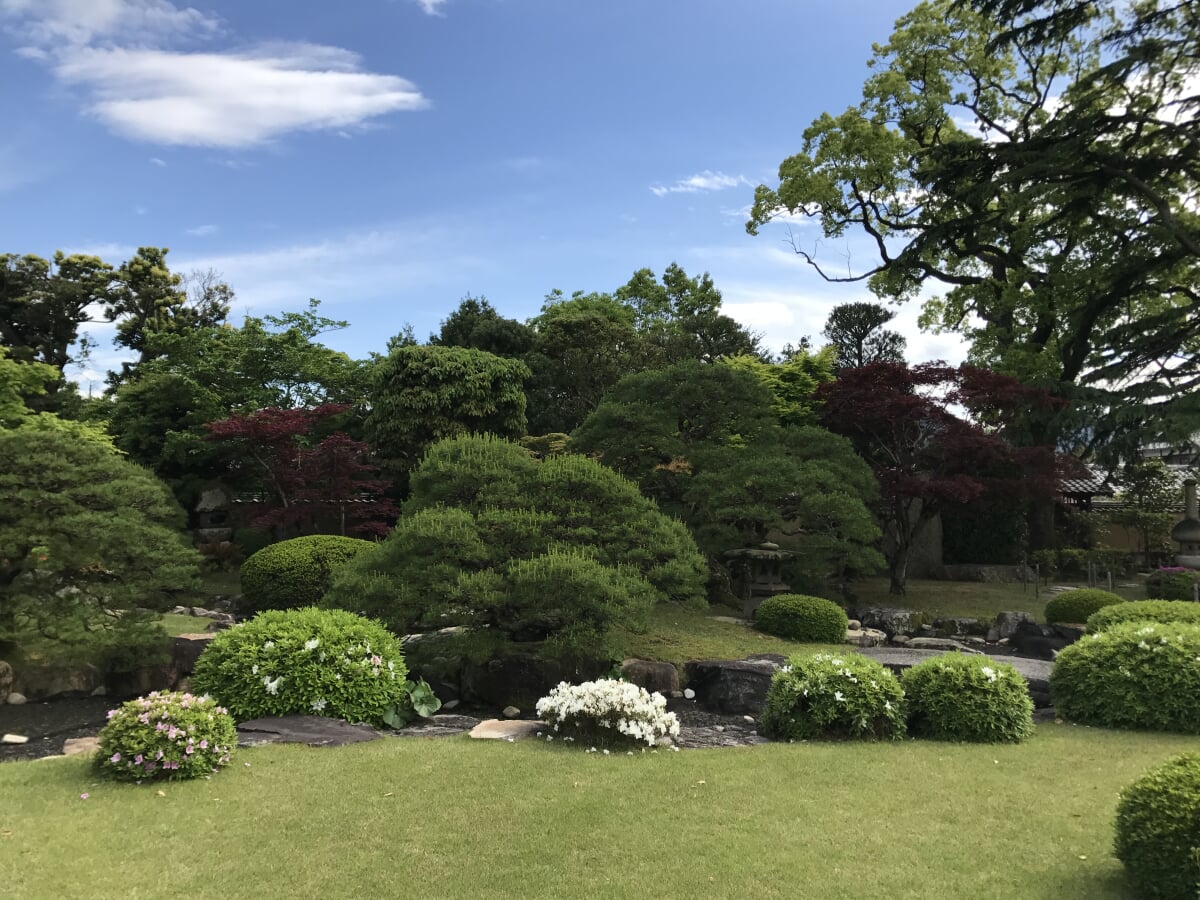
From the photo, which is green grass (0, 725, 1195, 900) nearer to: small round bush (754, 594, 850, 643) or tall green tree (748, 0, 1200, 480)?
small round bush (754, 594, 850, 643)

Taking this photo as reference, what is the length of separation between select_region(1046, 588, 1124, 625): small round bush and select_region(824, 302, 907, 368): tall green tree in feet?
80.1

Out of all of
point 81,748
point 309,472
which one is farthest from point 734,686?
point 309,472

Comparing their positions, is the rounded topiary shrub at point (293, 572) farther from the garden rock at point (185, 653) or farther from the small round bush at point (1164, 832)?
the small round bush at point (1164, 832)

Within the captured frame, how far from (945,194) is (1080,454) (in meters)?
6.69

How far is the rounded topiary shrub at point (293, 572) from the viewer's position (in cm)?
1112

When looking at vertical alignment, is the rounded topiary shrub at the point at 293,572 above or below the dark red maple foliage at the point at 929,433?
below

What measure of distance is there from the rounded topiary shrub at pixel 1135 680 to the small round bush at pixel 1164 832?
10.8 feet

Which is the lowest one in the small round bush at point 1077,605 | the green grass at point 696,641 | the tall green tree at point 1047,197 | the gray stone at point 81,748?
the gray stone at point 81,748

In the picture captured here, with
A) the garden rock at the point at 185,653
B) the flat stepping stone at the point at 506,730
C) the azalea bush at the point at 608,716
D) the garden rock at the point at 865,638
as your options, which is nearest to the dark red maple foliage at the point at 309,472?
the garden rock at the point at 185,653

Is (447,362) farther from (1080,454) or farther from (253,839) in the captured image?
(1080,454)

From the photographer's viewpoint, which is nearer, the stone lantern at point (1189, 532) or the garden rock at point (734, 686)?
the garden rock at point (734, 686)

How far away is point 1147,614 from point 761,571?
5073 mm

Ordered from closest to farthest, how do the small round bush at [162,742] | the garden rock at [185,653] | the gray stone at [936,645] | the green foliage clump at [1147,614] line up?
the small round bush at [162,742]
the green foliage clump at [1147,614]
the garden rock at [185,653]
the gray stone at [936,645]

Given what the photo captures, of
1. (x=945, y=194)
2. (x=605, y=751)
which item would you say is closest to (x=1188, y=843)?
(x=605, y=751)
